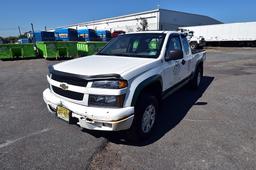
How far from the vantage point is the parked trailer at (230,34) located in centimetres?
2966

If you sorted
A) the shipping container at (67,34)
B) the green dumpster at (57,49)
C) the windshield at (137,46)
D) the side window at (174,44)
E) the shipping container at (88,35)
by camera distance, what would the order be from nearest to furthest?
the windshield at (137,46), the side window at (174,44), the green dumpster at (57,49), the shipping container at (67,34), the shipping container at (88,35)

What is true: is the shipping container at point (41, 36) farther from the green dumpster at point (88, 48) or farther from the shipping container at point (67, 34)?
the green dumpster at point (88, 48)

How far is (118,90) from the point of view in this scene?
2.62 metres

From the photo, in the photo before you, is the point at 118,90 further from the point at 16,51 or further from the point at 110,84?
the point at 16,51

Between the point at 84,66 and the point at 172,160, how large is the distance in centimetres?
194

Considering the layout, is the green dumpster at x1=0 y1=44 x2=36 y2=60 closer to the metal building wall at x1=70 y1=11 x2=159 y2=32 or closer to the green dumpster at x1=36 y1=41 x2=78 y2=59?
the green dumpster at x1=36 y1=41 x2=78 y2=59

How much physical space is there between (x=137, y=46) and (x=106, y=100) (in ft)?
6.11

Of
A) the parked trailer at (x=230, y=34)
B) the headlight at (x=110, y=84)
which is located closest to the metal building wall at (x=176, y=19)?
the parked trailer at (x=230, y=34)

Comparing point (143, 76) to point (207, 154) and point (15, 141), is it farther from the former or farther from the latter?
point (15, 141)

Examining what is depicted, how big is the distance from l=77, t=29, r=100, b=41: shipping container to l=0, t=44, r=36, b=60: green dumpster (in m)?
14.2

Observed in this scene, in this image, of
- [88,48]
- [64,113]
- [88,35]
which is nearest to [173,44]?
[64,113]

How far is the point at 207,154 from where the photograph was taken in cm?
288

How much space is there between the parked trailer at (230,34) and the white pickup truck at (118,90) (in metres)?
31.7

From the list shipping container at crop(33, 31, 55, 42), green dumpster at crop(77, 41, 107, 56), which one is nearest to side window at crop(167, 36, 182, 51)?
green dumpster at crop(77, 41, 107, 56)
